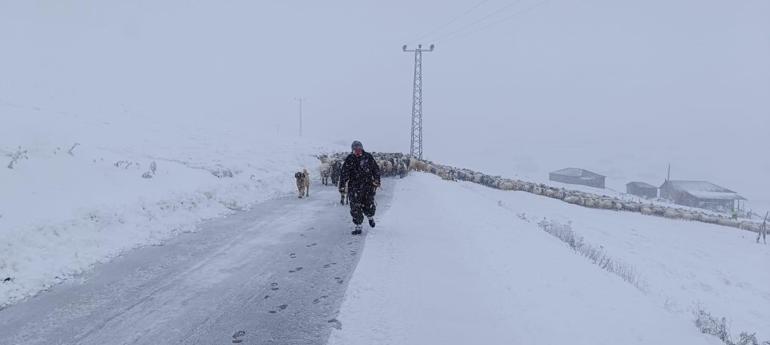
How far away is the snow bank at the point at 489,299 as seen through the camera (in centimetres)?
481

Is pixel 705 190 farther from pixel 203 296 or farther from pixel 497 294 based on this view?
pixel 203 296

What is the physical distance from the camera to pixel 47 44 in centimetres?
8631

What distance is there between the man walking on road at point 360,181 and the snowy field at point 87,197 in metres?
3.44

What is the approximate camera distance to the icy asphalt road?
467cm

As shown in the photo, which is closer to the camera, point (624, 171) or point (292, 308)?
point (292, 308)

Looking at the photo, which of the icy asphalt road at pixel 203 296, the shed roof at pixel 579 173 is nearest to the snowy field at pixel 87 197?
the icy asphalt road at pixel 203 296

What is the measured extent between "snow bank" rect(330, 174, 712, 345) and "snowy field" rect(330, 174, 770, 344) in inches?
0.6

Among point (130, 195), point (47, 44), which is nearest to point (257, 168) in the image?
point (130, 195)

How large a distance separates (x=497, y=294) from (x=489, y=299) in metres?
0.23

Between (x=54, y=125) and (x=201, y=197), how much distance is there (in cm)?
1138

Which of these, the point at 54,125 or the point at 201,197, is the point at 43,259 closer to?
the point at 201,197

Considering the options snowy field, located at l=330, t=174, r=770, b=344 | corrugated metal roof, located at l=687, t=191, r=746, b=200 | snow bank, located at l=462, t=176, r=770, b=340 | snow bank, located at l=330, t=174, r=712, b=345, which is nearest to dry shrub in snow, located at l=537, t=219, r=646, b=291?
snow bank, located at l=462, t=176, r=770, b=340

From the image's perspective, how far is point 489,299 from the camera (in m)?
5.73

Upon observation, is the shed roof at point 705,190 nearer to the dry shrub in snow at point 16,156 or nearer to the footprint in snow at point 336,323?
the footprint in snow at point 336,323
